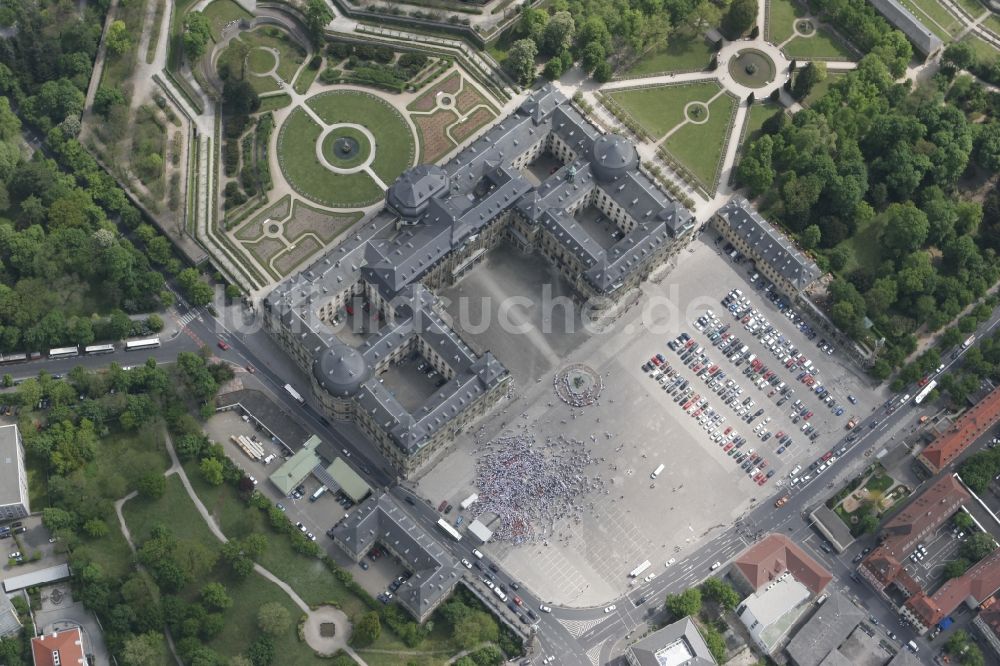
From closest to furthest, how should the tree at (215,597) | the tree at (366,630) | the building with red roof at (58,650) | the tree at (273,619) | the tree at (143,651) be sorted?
1. the building with red roof at (58,650)
2. the tree at (143,651)
3. the tree at (273,619)
4. the tree at (366,630)
5. the tree at (215,597)

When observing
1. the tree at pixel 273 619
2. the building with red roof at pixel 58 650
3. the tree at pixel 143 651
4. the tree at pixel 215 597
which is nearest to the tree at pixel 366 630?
the tree at pixel 273 619

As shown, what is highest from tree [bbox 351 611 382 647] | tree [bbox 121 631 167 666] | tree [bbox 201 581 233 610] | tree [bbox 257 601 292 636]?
tree [bbox 201 581 233 610]

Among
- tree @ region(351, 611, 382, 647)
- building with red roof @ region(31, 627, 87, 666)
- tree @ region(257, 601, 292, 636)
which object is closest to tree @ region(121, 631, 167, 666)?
building with red roof @ region(31, 627, 87, 666)

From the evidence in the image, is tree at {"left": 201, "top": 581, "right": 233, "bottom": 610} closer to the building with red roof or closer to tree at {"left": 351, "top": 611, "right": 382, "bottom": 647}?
the building with red roof

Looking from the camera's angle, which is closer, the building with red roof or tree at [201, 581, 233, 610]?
the building with red roof

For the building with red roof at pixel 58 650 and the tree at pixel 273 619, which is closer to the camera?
the building with red roof at pixel 58 650

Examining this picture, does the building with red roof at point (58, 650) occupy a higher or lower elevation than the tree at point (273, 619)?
higher

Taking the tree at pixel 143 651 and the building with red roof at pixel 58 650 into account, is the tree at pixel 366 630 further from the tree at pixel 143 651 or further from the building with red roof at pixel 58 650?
the building with red roof at pixel 58 650
